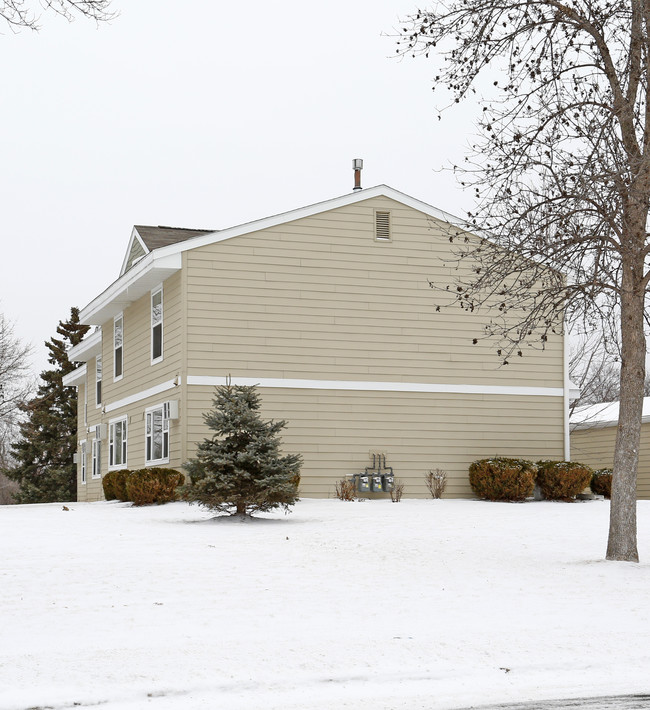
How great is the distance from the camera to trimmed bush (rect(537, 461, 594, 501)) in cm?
2288

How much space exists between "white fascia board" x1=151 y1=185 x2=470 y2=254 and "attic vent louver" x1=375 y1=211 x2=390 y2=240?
0.45m

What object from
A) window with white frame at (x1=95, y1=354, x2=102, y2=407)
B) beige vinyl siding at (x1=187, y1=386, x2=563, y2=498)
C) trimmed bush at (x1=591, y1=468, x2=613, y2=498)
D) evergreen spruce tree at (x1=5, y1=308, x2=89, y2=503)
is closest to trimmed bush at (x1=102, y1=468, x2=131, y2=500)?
beige vinyl siding at (x1=187, y1=386, x2=563, y2=498)

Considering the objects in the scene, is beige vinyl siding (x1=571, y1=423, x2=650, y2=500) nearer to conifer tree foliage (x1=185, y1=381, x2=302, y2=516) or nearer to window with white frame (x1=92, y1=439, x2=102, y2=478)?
window with white frame (x1=92, y1=439, x2=102, y2=478)

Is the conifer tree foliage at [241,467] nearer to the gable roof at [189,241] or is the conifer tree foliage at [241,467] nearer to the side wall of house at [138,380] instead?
the side wall of house at [138,380]

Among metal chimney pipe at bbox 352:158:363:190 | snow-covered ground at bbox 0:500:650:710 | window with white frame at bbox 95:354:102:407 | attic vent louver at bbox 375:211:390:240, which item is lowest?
snow-covered ground at bbox 0:500:650:710

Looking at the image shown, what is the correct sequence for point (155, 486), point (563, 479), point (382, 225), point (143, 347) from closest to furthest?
1. point (155, 486)
2. point (563, 479)
3. point (382, 225)
4. point (143, 347)

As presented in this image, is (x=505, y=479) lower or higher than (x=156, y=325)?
lower

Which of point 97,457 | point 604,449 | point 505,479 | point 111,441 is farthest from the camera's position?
point 604,449

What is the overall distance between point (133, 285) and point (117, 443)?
6.03m

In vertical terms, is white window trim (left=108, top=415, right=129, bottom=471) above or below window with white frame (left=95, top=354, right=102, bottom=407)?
below

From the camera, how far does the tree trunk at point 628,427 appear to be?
12.7 meters

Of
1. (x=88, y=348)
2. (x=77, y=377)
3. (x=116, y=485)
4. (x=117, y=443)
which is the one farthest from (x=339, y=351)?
(x=77, y=377)

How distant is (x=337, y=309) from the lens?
76.9ft

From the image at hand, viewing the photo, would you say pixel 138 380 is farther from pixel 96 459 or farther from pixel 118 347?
pixel 96 459
